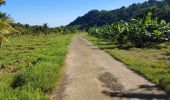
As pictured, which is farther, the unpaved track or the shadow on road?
the unpaved track

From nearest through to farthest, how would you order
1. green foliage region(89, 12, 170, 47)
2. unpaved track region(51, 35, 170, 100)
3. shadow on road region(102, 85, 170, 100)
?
shadow on road region(102, 85, 170, 100) → unpaved track region(51, 35, 170, 100) → green foliage region(89, 12, 170, 47)

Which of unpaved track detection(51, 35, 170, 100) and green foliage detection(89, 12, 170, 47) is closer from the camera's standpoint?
unpaved track detection(51, 35, 170, 100)

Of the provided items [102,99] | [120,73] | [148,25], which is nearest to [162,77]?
[120,73]

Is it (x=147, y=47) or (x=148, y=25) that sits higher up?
(x=148, y=25)

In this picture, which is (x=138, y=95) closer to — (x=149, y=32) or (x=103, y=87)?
(x=103, y=87)

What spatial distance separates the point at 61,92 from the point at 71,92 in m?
0.39

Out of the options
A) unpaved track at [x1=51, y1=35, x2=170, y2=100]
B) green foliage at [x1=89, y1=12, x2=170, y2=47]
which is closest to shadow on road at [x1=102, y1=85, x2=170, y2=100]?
unpaved track at [x1=51, y1=35, x2=170, y2=100]

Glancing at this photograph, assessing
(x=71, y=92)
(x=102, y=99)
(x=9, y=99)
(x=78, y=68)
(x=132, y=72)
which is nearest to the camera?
(x=9, y=99)

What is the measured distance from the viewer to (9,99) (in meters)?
10.6

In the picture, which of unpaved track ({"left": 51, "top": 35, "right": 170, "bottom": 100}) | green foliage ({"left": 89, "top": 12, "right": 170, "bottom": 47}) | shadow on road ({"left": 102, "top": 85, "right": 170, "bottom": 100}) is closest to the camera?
shadow on road ({"left": 102, "top": 85, "right": 170, "bottom": 100})

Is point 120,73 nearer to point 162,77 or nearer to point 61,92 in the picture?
point 162,77

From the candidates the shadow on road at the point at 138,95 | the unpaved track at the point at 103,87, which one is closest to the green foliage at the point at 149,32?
the unpaved track at the point at 103,87

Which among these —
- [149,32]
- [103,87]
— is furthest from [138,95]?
[149,32]

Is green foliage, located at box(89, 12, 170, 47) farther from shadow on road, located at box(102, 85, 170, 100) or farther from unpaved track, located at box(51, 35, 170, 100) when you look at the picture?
shadow on road, located at box(102, 85, 170, 100)
